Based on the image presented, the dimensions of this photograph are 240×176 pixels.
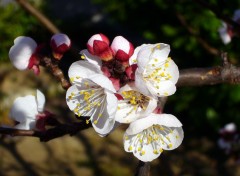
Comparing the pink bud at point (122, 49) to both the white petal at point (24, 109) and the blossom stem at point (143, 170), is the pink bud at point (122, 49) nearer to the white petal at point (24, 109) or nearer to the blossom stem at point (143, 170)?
the blossom stem at point (143, 170)

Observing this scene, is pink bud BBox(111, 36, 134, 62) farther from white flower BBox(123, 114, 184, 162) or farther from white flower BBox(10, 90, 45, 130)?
white flower BBox(10, 90, 45, 130)

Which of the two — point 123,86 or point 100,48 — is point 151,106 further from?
point 100,48

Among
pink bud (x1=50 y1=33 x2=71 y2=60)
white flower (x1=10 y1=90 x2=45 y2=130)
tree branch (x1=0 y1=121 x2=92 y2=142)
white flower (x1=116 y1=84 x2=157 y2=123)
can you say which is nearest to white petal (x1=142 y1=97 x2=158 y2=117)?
white flower (x1=116 y1=84 x2=157 y2=123)

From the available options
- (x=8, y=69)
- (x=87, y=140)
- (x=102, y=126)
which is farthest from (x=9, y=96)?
(x=102, y=126)

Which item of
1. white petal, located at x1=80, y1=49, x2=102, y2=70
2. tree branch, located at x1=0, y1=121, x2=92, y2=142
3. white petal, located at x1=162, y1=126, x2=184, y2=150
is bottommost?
white petal, located at x1=162, y1=126, x2=184, y2=150

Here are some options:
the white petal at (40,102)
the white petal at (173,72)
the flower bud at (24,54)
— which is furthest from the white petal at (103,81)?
the white petal at (40,102)

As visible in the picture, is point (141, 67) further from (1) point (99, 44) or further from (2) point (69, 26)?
(2) point (69, 26)

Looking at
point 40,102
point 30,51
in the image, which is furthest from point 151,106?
point 40,102
